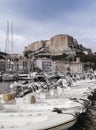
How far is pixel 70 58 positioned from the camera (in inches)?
5763

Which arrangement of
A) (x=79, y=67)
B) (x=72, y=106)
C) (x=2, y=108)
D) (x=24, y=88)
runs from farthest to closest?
(x=79, y=67), (x=24, y=88), (x=72, y=106), (x=2, y=108)

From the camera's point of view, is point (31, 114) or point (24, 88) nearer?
point (31, 114)

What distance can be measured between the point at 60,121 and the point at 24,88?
17.3 meters

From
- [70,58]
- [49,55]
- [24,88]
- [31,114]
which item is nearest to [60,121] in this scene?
[31,114]

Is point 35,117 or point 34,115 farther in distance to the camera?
point 34,115

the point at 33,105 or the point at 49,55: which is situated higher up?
the point at 49,55

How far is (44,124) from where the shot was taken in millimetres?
13133

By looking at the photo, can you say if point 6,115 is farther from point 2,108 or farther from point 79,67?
point 79,67

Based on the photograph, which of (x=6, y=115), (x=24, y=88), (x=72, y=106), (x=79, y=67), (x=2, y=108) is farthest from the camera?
(x=79, y=67)

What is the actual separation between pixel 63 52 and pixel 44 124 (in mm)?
158211

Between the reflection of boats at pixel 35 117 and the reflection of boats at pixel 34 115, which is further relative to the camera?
the reflection of boats at pixel 34 115

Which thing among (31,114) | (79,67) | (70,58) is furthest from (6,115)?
(70,58)

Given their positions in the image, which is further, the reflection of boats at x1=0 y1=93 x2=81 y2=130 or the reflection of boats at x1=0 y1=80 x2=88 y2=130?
the reflection of boats at x1=0 y1=80 x2=88 y2=130

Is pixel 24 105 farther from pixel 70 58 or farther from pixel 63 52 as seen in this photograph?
pixel 63 52
